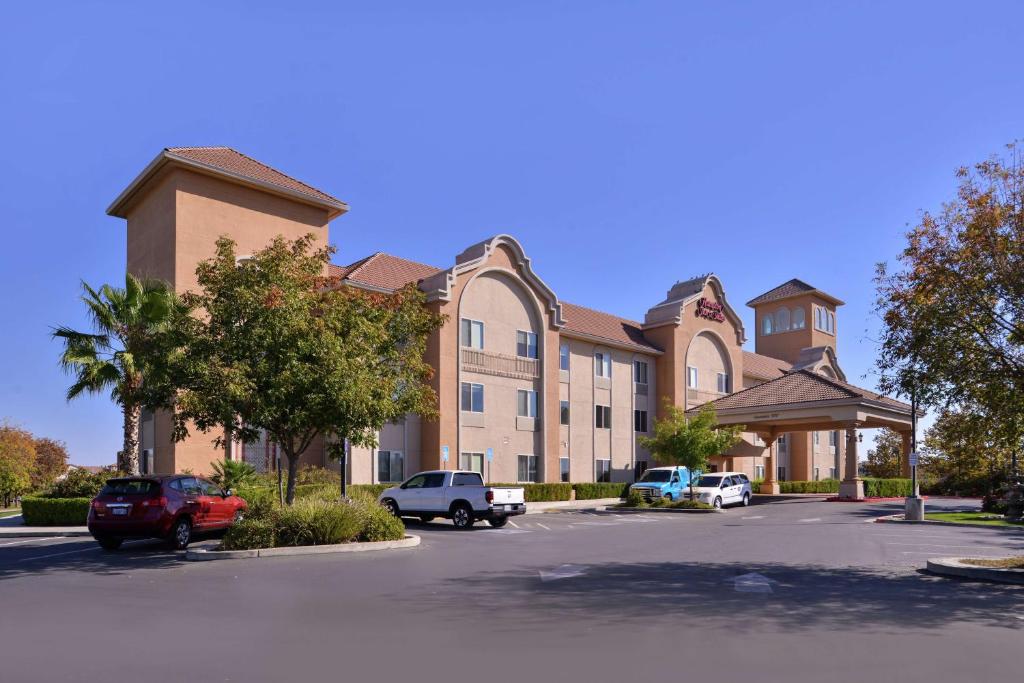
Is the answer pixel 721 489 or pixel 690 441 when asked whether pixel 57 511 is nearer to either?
pixel 690 441

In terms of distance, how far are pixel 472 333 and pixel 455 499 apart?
14855 mm

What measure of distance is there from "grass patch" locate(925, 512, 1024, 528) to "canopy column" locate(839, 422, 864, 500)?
33.7 feet

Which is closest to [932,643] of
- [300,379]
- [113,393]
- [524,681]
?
[524,681]

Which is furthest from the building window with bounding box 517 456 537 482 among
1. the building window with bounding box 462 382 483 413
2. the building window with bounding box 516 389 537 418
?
the building window with bounding box 462 382 483 413

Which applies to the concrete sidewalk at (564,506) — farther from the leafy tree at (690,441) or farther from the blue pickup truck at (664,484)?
the leafy tree at (690,441)

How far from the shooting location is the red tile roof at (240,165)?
108ft

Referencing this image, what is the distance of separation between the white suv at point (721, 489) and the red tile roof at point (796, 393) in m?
5.94

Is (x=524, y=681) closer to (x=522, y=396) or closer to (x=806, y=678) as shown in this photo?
(x=806, y=678)

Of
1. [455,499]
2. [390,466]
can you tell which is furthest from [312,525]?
[390,466]

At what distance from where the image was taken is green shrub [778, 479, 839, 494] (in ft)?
187

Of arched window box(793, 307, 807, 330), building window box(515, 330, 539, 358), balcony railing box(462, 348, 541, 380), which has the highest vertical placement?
arched window box(793, 307, 807, 330)

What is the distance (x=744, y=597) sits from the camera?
11859 millimetres

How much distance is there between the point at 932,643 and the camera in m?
8.82

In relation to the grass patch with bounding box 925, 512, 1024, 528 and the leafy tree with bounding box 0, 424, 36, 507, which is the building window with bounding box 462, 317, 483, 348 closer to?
the grass patch with bounding box 925, 512, 1024, 528
